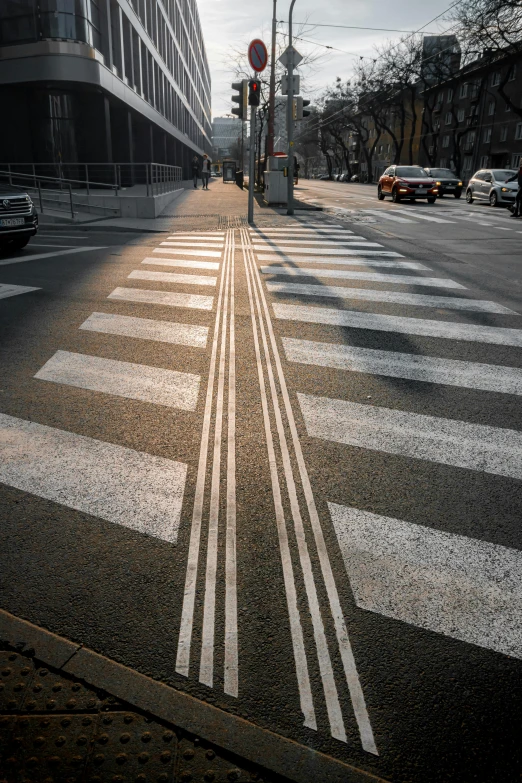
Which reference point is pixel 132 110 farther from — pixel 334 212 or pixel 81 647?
pixel 81 647

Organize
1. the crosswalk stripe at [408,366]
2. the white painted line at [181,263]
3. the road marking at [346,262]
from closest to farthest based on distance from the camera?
the crosswalk stripe at [408,366]
the white painted line at [181,263]
the road marking at [346,262]

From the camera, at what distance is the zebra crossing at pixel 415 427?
2.57 meters

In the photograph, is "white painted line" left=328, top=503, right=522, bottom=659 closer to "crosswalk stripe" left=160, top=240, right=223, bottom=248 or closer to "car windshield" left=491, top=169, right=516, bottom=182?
"crosswalk stripe" left=160, top=240, right=223, bottom=248

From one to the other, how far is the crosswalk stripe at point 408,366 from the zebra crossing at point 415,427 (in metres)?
0.01

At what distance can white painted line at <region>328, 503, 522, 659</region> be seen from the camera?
2436 millimetres

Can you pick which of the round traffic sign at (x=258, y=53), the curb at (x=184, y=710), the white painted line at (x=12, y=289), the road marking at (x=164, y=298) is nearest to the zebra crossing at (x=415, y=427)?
the curb at (x=184, y=710)

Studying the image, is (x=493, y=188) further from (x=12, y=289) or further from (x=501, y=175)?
(x=12, y=289)

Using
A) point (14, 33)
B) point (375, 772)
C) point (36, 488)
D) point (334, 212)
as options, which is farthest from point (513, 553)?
point (14, 33)

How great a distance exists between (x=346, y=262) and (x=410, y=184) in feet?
62.3

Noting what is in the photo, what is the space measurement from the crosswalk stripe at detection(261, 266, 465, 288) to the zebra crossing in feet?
0.16

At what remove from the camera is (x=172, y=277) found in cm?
959

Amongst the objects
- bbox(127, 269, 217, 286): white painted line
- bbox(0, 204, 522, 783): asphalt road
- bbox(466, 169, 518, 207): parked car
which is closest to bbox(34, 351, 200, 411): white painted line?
bbox(0, 204, 522, 783): asphalt road

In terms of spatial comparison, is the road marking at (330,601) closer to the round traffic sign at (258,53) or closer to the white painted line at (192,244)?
the white painted line at (192,244)

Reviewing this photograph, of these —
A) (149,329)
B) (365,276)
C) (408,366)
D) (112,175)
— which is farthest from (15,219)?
(112,175)
